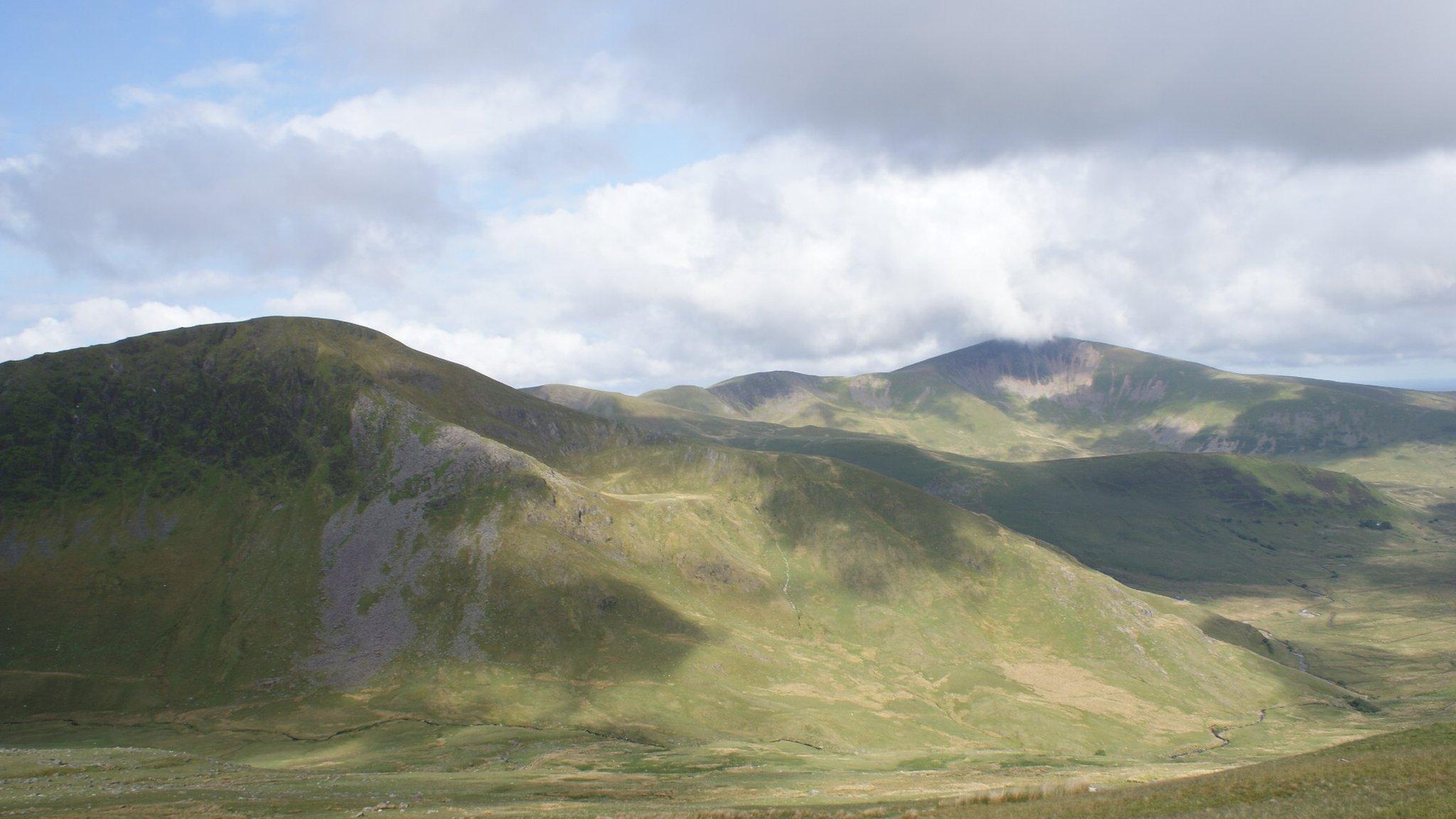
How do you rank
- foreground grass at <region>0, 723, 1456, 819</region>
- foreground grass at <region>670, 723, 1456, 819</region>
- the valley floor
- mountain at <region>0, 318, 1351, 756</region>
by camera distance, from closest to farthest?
foreground grass at <region>670, 723, 1456, 819</region> → foreground grass at <region>0, 723, 1456, 819</region> → the valley floor → mountain at <region>0, 318, 1351, 756</region>

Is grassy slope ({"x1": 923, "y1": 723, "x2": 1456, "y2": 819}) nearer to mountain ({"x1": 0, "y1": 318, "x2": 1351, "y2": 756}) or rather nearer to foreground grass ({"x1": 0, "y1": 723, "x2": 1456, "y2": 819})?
foreground grass ({"x1": 0, "y1": 723, "x2": 1456, "y2": 819})

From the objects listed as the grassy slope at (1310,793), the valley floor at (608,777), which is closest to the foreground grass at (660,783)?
the grassy slope at (1310,793)

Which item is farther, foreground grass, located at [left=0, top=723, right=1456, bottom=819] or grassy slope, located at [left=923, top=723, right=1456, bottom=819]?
foreground grass, located at [left=0, top=723, right=1456, bottom=819]

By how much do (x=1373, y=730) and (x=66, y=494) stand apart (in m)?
321

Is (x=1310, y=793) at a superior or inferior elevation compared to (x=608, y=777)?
superior

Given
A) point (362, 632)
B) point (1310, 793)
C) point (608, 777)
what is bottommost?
point (608, 777)

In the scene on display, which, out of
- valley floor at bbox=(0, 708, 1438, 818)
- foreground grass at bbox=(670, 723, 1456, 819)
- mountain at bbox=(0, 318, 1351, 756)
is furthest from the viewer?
mountain at bbox=(0, 318, 1351, 756)

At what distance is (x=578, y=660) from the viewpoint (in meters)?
165

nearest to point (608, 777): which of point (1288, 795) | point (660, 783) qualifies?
point (660, 783)

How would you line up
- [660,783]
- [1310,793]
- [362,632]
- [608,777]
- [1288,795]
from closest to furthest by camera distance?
[1310,793]
[1288,795]
[660,783]
[608,777]
[362,632]

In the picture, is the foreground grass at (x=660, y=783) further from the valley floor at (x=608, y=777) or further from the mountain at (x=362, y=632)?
the mountain at (x=362, y=632)

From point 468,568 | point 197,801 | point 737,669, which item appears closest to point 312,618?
point 468,568

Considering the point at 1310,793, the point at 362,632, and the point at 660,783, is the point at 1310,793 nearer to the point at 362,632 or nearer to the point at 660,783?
the point at 660,783

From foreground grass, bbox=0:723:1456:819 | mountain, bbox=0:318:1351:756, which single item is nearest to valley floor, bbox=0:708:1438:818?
foreground grass, bbox=0:723:1456:819
